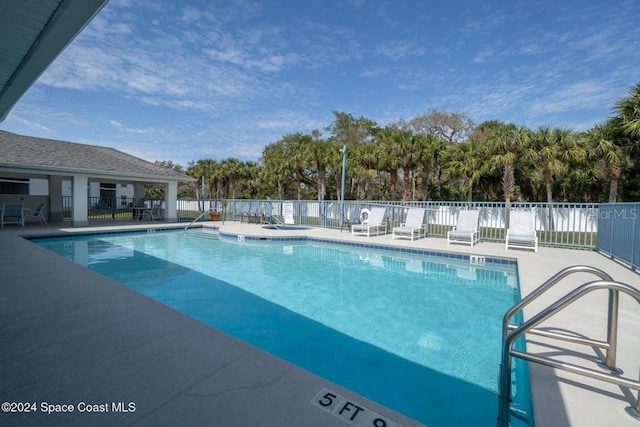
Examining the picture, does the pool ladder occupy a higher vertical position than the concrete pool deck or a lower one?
higher

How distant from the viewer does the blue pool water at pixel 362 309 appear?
3064mm

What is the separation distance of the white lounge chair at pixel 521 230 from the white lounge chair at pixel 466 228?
1.00 metres

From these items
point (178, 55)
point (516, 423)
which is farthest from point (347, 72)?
point (516, 423)

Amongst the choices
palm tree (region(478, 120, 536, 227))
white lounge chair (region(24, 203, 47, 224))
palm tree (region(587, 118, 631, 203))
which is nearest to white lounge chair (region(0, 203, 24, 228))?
white lounge chair (region(24, 203, 47, 224))

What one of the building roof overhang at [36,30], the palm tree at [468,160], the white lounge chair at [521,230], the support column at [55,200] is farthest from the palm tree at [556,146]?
the support column at [55,200]

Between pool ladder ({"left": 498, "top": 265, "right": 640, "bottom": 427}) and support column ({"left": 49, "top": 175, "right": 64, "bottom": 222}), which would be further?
support column ({"left": 49, "top": 175, "right": 64, "bottom": 222})

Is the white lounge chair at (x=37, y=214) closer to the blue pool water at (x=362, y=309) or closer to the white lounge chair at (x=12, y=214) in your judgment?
the white lounge chair at (x=12, y=214)

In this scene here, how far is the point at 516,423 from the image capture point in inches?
92.3

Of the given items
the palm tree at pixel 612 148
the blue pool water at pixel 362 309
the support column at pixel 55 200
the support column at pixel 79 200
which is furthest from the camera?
the support column at pixel 55 200

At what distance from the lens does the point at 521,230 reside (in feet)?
30.7

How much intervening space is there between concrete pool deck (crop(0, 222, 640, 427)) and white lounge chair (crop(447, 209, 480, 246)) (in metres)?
6.06

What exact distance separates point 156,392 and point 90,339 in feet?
4.03

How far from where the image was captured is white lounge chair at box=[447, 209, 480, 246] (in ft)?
33.0

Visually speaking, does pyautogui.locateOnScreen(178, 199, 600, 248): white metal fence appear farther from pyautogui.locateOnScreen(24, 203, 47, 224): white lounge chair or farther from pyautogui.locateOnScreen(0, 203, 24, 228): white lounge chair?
pyautogui.locateOnScreen(0, 203, 24, 228): white lounge chair
